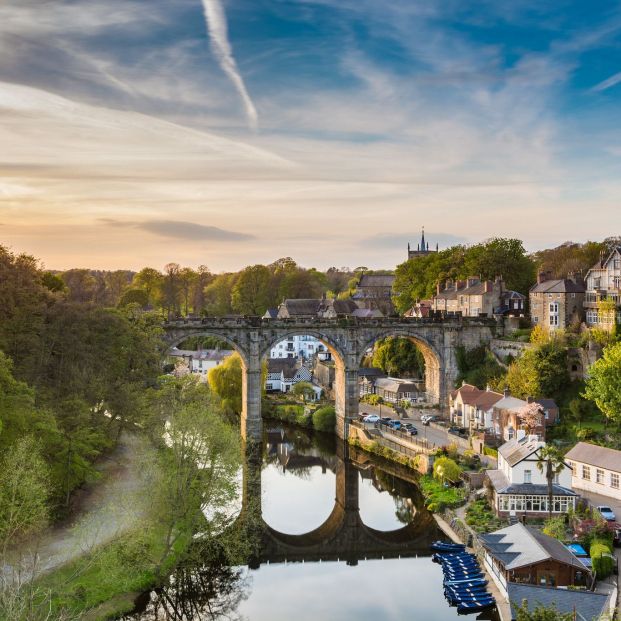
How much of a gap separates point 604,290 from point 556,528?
27.8 metres

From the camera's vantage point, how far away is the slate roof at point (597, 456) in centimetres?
3609

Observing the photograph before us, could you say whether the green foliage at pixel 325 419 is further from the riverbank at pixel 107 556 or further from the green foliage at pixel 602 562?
the green foliage at pixel 602 562

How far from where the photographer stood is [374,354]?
74.6 metres

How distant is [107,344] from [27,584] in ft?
58.8

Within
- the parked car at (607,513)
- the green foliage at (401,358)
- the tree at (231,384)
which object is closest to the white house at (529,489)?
the parked car at (607,513)

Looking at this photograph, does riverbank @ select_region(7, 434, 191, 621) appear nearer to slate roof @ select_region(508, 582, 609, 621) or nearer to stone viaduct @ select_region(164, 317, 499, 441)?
slate roof @ select_region(508, 582, 609, 621)

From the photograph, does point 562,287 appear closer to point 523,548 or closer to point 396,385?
point 396,385

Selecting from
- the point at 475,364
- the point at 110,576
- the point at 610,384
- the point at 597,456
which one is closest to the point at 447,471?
the point at 597,456

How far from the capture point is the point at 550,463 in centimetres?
3225

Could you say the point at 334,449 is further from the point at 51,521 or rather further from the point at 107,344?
the point at 51,521

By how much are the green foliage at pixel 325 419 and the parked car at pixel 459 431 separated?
37.5 feet

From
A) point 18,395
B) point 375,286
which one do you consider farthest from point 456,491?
point 375,286

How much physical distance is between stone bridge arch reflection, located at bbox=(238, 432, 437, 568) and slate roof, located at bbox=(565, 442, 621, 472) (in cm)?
918

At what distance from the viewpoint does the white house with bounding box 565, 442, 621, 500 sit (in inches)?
1410
